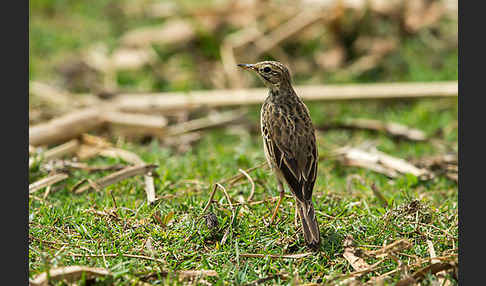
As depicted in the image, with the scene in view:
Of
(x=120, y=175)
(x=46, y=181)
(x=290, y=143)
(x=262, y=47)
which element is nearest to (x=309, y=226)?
Result: (x=290, y=143)

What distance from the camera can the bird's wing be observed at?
16.2 ft

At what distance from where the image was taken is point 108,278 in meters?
4.12

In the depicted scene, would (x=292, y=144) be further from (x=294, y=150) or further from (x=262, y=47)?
(x=262, y=47)

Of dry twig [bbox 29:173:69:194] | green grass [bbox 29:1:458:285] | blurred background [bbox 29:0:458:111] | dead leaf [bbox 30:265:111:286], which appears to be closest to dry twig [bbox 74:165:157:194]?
green grass [bbox 29:1:458:285]

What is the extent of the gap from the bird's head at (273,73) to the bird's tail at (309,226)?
1604 millimetres

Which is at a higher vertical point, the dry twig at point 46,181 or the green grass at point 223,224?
the dry twig at point 46,181

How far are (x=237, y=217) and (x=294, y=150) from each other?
0.77m

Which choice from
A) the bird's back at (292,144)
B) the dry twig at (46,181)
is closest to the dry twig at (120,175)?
the dry twig at (46,181)

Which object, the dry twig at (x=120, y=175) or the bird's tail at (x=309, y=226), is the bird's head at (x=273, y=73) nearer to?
the dry twig at (x=120, y=175)

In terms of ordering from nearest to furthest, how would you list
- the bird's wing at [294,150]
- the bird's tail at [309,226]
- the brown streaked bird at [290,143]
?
the bird's tail at [309,226] → the brown streaked bird at [290,143] → the bird's wing at [294,150]

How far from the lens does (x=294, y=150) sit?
515cm

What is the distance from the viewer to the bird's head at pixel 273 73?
588 cm

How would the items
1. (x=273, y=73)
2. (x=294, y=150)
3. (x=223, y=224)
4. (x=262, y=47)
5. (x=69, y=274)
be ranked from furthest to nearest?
1. (x=262, y=47)
2. (x=273, y=73)
3. (x=294, y=150)
4. (x=223, y=224)
5. (x=69, y=274)

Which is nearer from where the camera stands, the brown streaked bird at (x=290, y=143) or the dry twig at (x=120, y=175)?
the brown streaked bird at (x=290, y=143)
